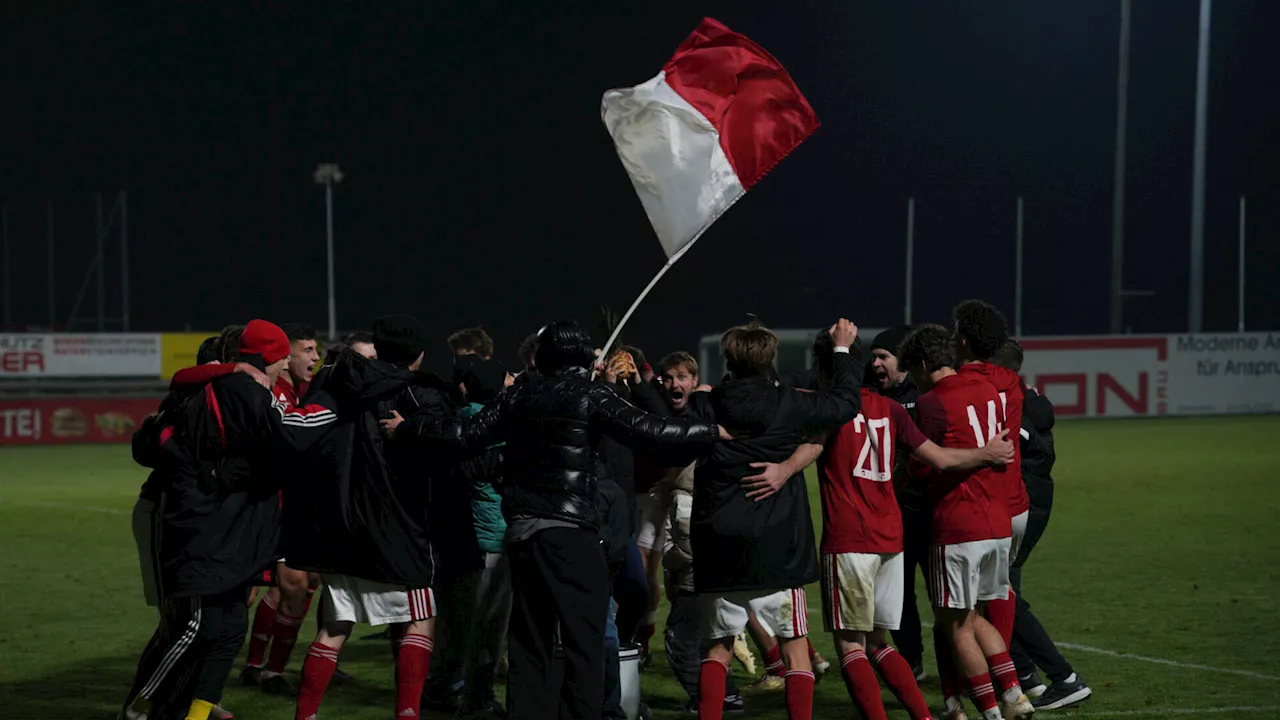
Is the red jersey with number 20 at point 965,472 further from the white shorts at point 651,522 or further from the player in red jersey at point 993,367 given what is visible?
the white shorts at point 651,522

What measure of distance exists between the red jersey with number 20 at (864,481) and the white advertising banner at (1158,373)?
26.6 m

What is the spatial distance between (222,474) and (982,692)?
3587mm

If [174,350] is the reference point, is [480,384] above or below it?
above

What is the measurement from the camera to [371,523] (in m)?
6.59

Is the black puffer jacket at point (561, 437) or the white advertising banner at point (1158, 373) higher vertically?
the black puffer jacket at point (561, 437)

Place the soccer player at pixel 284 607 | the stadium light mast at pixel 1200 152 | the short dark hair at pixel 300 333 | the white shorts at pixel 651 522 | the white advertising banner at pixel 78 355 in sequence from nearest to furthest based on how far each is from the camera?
the soccer player at pixel 284 607
the white shorts at pixel 651 522
the short dark hair at pixel 300 333
the stadium light mast at pixel 1200 152
the white advertising banner at pixel 78 355

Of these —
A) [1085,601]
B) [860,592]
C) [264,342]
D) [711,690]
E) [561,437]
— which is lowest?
[1085,601]

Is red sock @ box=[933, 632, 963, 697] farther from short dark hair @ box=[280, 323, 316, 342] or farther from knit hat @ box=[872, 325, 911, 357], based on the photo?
short dark hair @ box=[280, 323, 316, 342]

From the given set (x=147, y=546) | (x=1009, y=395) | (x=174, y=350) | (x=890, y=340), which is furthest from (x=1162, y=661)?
(x=174, y=350)

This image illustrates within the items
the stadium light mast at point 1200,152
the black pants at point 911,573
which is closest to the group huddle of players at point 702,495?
the black pants at point 911,573

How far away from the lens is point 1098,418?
32656 millimetres

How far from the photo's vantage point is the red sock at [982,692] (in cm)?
673

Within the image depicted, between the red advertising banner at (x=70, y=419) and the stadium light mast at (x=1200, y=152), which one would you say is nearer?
the red advertising banner at (x=70, y=419)

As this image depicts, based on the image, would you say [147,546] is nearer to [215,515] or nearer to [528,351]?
[215,515]
